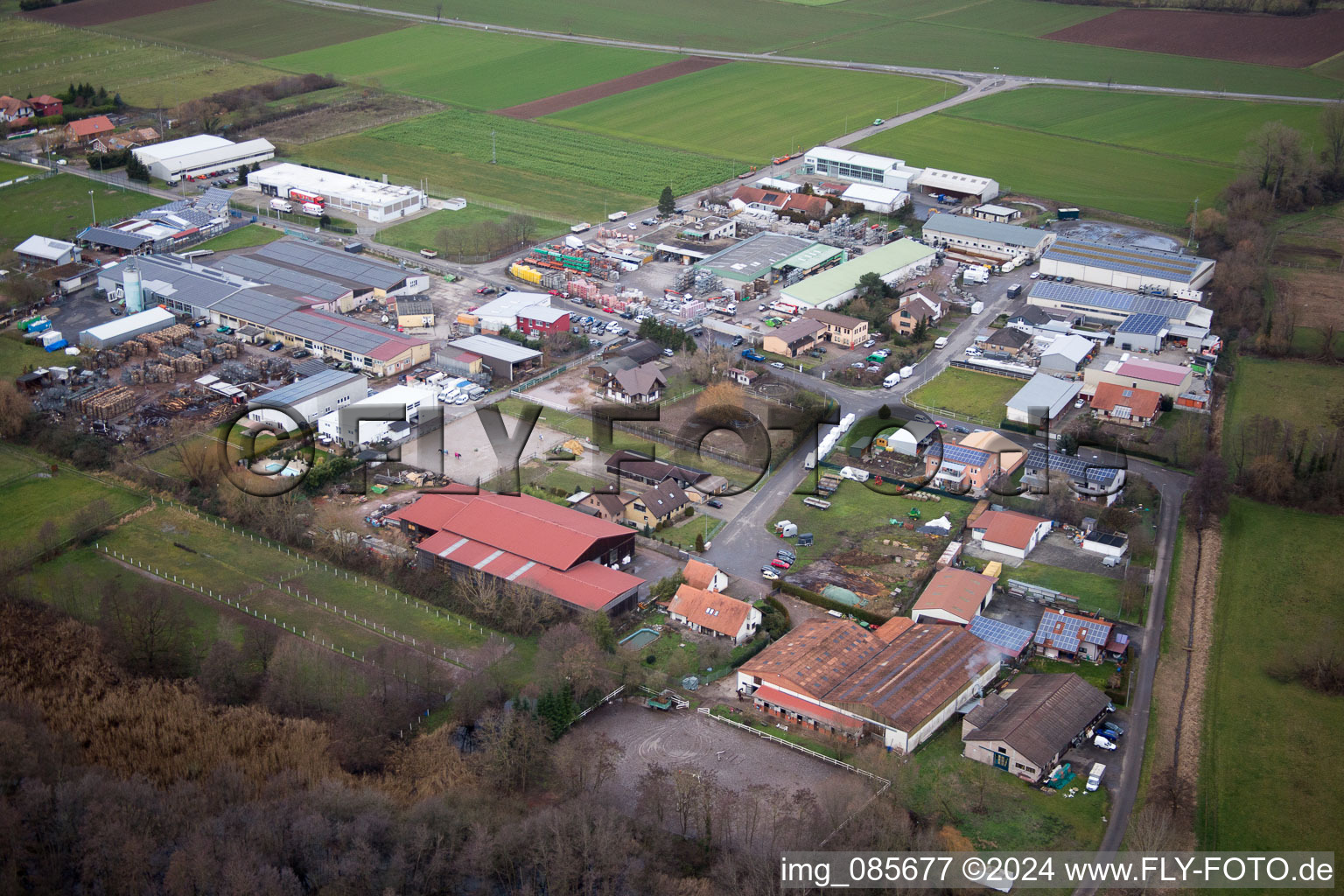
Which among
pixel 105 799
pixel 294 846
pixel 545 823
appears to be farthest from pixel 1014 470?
pixel 105 799

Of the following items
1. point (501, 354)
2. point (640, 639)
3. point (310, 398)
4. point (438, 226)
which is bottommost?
point (640, 639)

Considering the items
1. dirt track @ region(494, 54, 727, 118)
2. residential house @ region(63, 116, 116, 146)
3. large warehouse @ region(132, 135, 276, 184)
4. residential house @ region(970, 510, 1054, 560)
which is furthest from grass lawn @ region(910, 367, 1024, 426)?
residential house @ region(63, 116, 116, 146)

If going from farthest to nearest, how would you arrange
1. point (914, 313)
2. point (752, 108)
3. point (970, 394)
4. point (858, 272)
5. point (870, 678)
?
point (752, 108) → point (858, 272) → point (914, 313) → point (970, 394) → point (870, 678)

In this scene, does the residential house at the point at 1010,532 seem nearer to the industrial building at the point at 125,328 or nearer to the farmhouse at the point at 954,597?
the farmhouse at the point at 954,597

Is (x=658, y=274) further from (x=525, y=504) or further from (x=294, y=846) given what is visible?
(x=294, y=846)

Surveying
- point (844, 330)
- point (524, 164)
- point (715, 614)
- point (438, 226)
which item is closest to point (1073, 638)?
point (715, 614)

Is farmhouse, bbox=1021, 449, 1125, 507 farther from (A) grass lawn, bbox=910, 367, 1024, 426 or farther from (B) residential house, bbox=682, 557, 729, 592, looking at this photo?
(B) residential house, bbox=682, 557, 729, 592

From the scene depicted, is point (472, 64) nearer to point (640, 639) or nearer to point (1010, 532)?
point (1010, 532)
